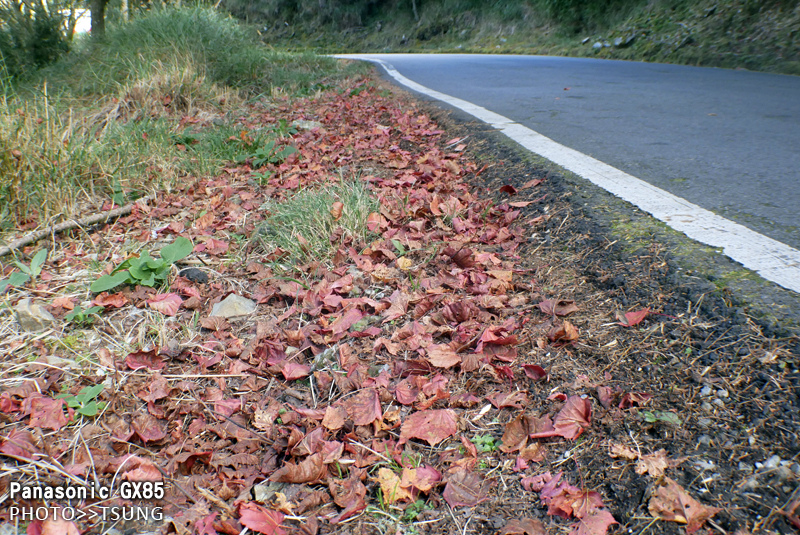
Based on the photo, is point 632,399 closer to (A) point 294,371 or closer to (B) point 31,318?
(A) point 294,371

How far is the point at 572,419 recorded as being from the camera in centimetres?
116

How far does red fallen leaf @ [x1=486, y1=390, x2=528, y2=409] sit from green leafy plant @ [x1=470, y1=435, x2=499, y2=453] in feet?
0.33

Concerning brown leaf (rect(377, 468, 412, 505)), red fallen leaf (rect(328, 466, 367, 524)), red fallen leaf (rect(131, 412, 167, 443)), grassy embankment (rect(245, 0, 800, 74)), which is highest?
grassy embankment (rect(245, 0, 800, 74))

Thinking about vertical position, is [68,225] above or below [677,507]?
above

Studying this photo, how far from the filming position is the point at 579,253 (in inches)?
70.0

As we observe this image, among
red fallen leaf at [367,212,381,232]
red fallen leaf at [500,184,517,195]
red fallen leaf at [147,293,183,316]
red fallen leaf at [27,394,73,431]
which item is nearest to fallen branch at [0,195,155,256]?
red fallen leaf at [147,293,183,316]

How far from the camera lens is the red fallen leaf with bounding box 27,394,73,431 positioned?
137cm

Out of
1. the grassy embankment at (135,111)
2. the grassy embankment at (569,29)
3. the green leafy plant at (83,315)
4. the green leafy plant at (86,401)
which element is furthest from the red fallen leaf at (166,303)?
the grassy embankment at (569,29)

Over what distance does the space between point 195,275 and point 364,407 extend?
1179 millimetres

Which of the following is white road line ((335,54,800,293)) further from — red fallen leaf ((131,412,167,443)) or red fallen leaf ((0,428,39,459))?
red fallen leaf ((0,428,39,459))

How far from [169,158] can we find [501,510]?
3.22 m

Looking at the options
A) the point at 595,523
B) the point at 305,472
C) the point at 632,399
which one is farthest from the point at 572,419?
the point at 305,472

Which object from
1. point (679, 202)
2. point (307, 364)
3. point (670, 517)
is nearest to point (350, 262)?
point (307, 364)

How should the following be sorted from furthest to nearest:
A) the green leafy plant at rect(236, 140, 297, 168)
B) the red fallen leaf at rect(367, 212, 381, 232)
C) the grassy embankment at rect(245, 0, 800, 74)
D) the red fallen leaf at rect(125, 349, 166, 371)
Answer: the grassy embankment at rect(245, 0, 800, 74) → the green leafy plant at rect(236, 140, 297, 168) → the red fallen leaf at rect(367, 212, 381, 232) → the red fallen leaf at rect(125, 349, 166, 371)
